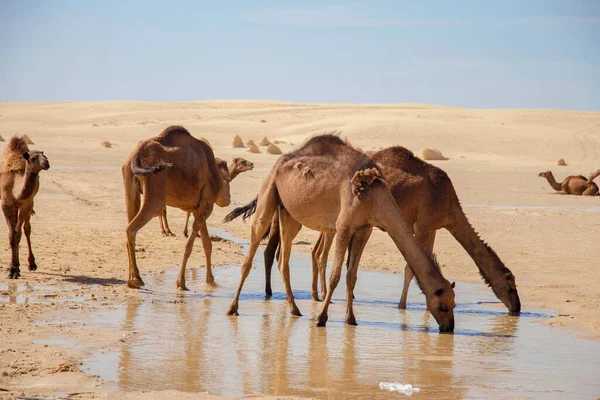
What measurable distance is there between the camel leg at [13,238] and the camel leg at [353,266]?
4512mm

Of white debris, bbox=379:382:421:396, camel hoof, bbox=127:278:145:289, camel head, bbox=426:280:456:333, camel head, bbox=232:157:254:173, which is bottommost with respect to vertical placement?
camel hoof, bbox=127:278:145:289

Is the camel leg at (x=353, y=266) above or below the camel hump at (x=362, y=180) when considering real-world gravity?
below

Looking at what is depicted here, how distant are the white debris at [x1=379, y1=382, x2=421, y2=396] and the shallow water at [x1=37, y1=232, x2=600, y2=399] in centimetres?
6

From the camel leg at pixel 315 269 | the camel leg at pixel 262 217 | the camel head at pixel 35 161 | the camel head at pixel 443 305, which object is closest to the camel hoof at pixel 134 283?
the camel leg at pixel 262 217

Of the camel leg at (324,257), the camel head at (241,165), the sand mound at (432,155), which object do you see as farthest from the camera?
the sand mound at (432,155)

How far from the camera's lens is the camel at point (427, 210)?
10.9 metres

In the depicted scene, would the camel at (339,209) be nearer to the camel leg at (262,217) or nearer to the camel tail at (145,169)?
the camel leg at (262,217)

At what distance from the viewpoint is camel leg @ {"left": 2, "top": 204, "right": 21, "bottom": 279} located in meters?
11.3

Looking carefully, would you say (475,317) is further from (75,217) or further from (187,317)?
(75,217)

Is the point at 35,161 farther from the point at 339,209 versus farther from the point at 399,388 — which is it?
the point at 399,388

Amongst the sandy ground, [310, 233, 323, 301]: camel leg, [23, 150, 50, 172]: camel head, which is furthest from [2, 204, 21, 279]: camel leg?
[310, 233, 323, 301]: camel leg

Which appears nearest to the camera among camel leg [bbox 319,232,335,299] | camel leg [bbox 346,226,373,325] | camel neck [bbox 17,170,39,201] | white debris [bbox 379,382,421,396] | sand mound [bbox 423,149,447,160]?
white debris [bbox 379,382,421,396]

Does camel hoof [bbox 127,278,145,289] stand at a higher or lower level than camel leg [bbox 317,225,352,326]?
lower

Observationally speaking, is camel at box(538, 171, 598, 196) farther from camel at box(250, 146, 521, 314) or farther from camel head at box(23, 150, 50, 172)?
camel head at box(23, 150, 50, 172)
